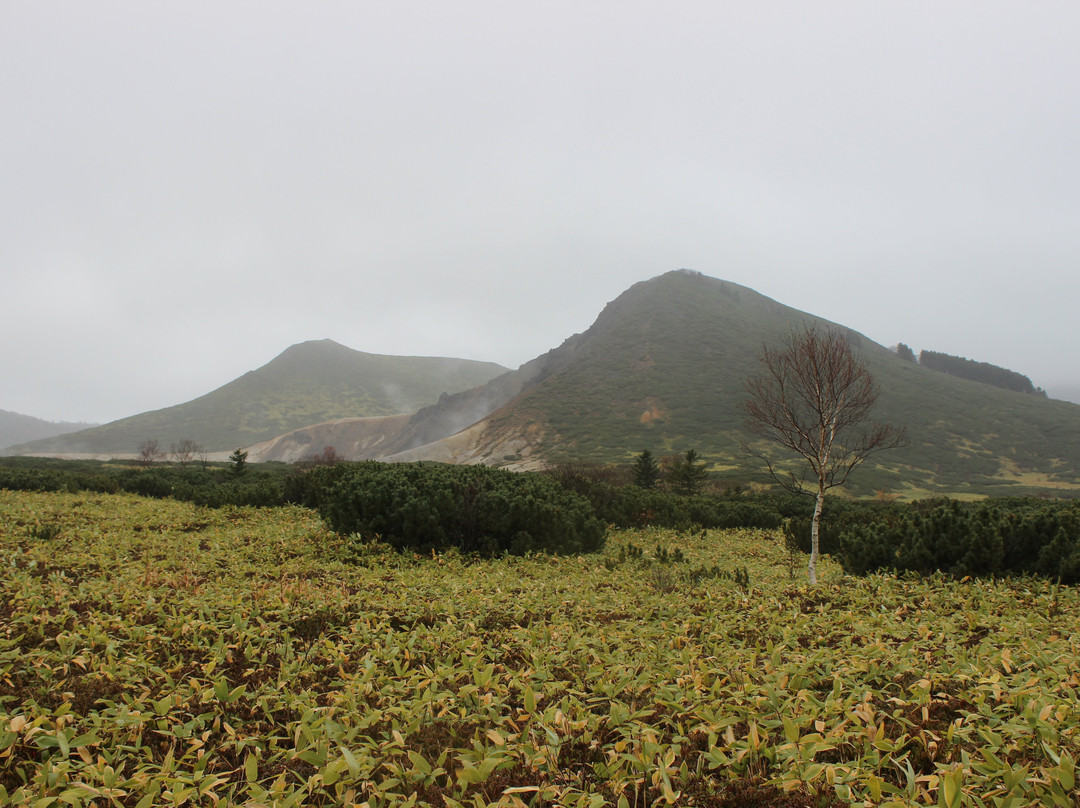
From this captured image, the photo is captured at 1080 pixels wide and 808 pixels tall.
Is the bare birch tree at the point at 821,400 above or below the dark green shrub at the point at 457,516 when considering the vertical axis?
above

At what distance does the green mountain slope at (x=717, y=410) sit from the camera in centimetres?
6028

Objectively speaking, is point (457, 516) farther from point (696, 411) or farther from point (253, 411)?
point (253, 411)

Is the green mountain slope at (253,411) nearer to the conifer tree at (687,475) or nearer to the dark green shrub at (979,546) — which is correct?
the conifer tree at (687,475)

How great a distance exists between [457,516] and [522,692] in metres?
6.51

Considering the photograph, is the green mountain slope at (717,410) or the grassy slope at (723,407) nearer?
the green mountain slope at (717,410)

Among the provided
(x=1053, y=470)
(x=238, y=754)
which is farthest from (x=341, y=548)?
(x=1053, y=470)

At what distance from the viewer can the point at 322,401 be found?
178 metres

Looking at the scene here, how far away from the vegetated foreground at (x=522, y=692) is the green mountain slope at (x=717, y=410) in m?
44.9

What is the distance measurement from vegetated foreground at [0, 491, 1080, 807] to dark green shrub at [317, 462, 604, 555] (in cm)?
261

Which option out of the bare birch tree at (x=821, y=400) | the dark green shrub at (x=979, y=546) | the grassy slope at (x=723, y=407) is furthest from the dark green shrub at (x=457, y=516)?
the grassy slope at (x=723, y=407)

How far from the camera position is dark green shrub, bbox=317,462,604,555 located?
10.1 m

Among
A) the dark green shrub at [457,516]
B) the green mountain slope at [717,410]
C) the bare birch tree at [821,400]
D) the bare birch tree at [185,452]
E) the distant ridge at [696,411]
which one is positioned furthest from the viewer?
the distant ridge at [696,411]

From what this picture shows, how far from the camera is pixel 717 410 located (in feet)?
251

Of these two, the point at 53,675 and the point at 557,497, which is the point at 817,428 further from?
the point at 53,675
